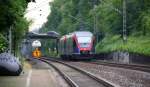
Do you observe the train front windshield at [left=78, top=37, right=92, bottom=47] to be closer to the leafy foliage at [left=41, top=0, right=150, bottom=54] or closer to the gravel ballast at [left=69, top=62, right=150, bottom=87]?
the leafy foliage at [left=41, top=0, right=150, bottom=54]

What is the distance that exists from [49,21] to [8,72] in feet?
443


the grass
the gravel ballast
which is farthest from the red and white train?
the gravel ballast

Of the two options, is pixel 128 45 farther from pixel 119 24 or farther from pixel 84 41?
pixel 119 24

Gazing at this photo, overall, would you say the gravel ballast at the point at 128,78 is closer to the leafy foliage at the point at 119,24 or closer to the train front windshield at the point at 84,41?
the leafy foliage at the point at 119,24

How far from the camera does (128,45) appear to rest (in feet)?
236

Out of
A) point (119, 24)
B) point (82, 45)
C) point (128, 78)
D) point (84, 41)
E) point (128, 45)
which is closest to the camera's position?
point (128, 78)

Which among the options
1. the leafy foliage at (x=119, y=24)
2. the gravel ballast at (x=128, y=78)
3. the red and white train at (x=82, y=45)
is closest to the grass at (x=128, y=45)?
the leafy foliage at (x=119, y=24)

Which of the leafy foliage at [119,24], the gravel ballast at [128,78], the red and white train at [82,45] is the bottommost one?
the gravel ballast at [128,78]

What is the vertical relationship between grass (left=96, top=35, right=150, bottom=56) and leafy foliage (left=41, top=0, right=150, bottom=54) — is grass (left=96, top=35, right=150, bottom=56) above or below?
below

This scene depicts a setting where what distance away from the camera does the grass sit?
64.4 meters

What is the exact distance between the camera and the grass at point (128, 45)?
2537 inches

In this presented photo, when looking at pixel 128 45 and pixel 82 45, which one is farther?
pixel 128 45

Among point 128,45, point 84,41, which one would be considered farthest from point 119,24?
point 84,41

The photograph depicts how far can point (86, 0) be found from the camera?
417ft
